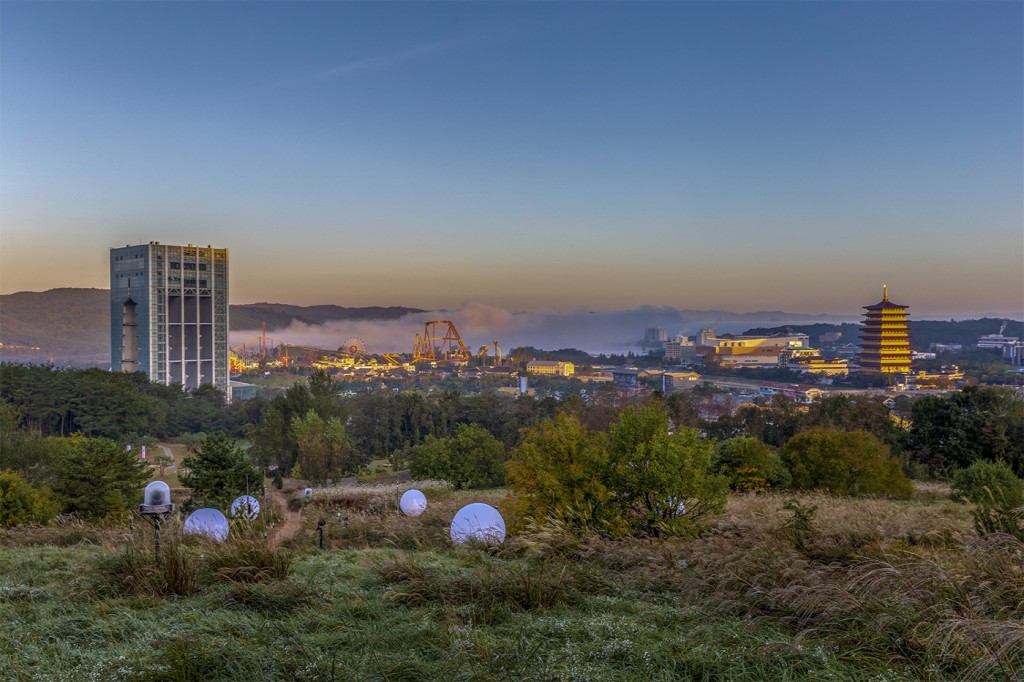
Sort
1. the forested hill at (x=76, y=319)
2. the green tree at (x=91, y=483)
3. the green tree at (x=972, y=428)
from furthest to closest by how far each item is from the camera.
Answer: the forested hill at (x=76, y=319) < the green tree at (x=972, y=428) < the green tree at (x=91, y=483)

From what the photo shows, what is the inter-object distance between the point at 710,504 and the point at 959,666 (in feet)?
13.1

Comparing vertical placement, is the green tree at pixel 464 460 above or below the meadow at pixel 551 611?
below

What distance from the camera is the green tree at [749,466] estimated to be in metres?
14.5

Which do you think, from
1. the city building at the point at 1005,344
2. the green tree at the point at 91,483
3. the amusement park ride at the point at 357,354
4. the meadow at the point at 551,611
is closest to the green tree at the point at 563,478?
the meadow at the point at 551,611

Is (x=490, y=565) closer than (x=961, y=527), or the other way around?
(x=490, y=565)

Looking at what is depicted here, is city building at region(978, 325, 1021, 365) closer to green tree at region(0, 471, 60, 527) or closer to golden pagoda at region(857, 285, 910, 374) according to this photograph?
golden pagoda at region(857, 285, 910, 374)

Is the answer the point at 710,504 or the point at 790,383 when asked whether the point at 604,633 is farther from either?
the point at 790,383

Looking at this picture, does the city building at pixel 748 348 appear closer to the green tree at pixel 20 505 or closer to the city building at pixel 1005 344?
the city building at pixel 1005 344

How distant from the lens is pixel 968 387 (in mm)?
22781

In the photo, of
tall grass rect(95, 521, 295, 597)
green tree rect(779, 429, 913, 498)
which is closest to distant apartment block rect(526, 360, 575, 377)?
green tree rect(779, 429, 913, 498)

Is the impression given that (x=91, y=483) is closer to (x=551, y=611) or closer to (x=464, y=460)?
(x=464, y=460)

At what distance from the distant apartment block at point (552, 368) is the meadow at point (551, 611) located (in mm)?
54432

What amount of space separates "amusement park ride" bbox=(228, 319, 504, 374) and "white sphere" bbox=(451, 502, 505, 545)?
2074 inches

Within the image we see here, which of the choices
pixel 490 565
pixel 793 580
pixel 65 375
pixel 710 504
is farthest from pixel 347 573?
pixel 65 375
